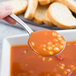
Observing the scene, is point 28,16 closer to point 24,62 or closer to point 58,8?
point 58,8

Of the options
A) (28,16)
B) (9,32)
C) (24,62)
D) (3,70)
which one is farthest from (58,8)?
(3,70)

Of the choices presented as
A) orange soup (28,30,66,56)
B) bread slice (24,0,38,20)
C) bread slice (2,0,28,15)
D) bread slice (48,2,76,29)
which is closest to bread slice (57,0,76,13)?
bread slice (48,2,76,29)

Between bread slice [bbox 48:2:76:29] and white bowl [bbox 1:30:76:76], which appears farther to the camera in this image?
bread slice [bbox 48:2:76:29]

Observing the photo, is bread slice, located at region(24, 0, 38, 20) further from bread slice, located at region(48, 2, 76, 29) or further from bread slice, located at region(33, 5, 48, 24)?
bread slice, located at region(48, 2, 76, 29)

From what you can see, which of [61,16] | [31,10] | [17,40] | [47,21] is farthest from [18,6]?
[17,40]

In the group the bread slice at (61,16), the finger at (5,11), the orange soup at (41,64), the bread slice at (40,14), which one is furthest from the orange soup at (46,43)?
the bread slice at (40,14)

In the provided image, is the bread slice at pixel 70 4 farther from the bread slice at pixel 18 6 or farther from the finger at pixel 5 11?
the finger at pixel 5 11

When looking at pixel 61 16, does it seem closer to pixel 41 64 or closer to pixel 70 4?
pixel 70 4
